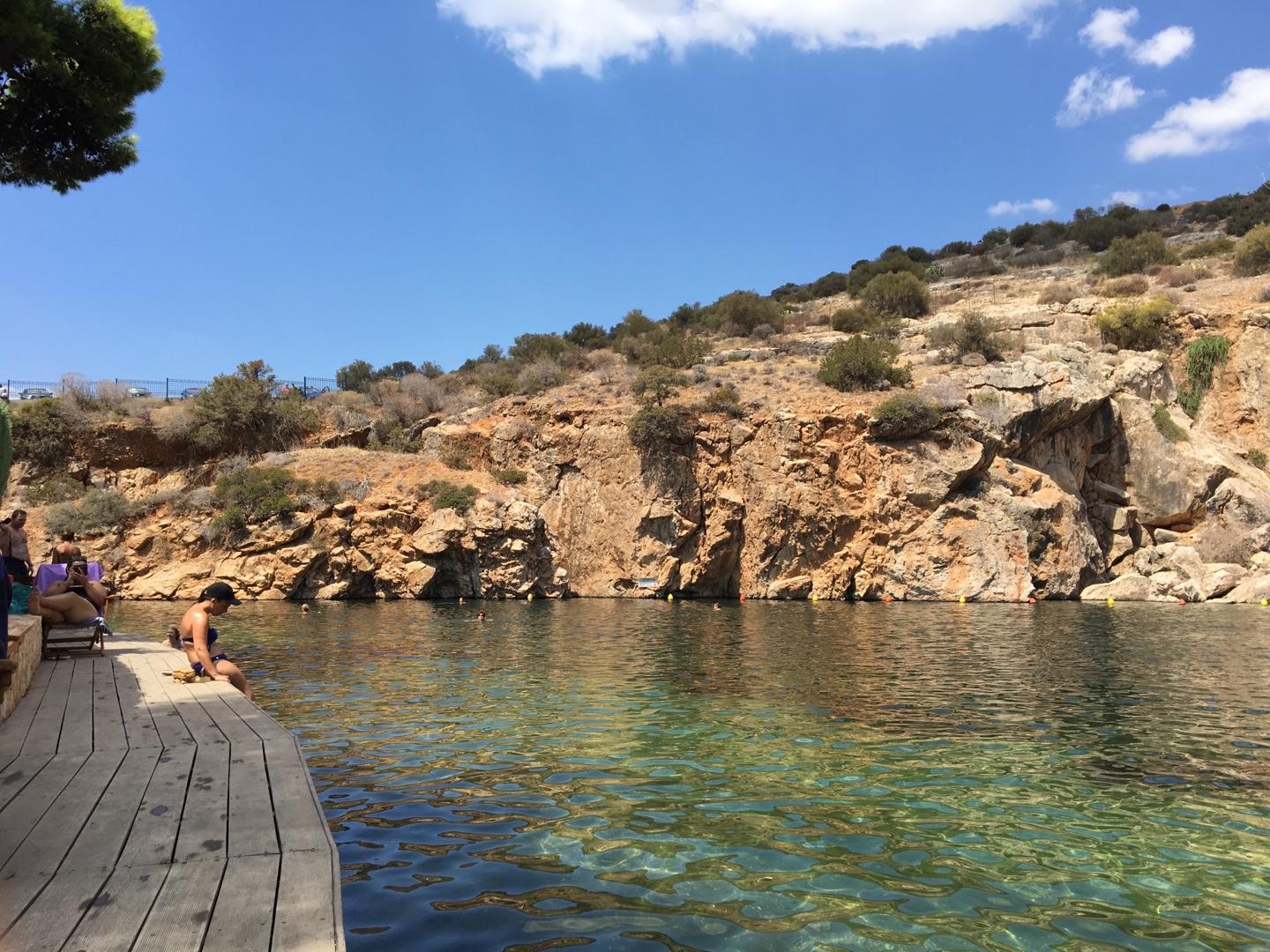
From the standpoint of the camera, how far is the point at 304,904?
3617 millimetres

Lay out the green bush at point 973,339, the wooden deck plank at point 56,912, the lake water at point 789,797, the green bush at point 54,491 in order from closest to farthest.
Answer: the wooden deck plank at point 56,912 < the lake water at point 789,797 < the green bush at point 54,491 < the green bush at point 973,339

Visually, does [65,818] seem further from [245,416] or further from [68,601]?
[245,416]

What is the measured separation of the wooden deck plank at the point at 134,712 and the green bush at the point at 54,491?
88.5ft

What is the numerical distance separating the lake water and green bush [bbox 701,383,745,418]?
65.0 ft

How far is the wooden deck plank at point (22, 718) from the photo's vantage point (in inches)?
240

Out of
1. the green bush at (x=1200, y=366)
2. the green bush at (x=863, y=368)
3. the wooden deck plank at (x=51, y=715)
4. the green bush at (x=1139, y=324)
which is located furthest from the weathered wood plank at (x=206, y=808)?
the green bush at (x=1139, y=324)

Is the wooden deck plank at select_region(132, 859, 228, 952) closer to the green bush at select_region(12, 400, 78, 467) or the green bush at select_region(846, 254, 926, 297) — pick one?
the green bush at select_region(12, 400, 78, 467)

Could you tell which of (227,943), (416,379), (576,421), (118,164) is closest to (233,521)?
(576,421)

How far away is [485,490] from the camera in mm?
32562

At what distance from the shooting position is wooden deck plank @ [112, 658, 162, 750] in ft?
21.2

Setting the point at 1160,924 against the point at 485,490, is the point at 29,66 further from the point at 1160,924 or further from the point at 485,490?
the point at 485,490

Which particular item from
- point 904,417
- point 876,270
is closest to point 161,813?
point 904,417

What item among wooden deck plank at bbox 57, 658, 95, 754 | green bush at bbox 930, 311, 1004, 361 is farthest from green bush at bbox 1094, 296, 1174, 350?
wooden deck plank at bbox 57, 658, 95, 754

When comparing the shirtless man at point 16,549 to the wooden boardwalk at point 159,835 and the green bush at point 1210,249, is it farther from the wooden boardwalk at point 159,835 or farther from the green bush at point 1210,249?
the green bush at point 1210,249
